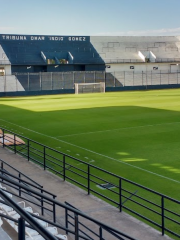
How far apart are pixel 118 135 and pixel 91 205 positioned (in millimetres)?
13569

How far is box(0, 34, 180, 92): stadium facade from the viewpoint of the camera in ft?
246

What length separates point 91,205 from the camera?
11.8 metres

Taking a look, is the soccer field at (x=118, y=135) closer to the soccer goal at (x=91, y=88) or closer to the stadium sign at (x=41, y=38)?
the soccer goal at (x=91, y=88)

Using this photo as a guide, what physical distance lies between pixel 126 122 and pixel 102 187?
16405 mm

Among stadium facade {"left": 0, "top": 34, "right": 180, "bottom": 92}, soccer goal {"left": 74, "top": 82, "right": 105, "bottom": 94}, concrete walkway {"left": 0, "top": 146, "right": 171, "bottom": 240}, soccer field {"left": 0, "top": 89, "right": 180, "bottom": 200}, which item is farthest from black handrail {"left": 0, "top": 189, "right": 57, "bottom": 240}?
stadium facade {"left": 0, "top": 34, "right": 180, "bottom": 92}

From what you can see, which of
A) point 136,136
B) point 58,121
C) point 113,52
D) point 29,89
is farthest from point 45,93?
point 136,136

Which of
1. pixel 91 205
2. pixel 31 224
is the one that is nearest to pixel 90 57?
pixel 91 205

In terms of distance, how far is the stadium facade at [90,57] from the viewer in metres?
75.0

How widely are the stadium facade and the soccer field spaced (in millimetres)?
31933

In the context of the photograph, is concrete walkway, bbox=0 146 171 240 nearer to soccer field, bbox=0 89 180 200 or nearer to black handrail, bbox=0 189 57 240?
soccer field, bbox=0 89 180 200

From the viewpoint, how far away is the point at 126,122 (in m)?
30.6

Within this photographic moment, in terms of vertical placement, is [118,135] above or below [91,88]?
below

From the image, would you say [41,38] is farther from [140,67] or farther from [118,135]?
[118,135]

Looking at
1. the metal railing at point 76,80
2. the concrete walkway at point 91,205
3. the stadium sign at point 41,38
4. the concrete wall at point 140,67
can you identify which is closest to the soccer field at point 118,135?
the concrete walkway at point 91,205
